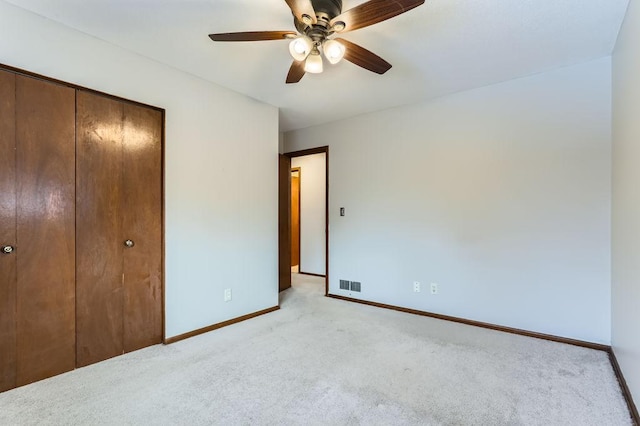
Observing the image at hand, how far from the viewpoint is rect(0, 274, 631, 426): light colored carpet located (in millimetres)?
1729

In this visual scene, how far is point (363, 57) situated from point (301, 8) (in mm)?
575

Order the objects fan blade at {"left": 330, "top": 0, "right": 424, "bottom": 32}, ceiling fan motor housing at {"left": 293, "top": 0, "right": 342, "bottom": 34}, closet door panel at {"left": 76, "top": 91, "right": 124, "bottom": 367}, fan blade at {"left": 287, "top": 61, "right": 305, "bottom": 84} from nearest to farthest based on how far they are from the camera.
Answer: fan blade at {"left": 330, "top": 0, "right": 424, "bottom": 32}
ceiling fan motor housing at {"left": 293, "top": 0, "right": 342, "bottom": 34}
fan blade at {"left": 287, "top": 61, "right": 305, "bottom": 84}
closet door panel at {"left": 76, "top": 91, "right": 124, "bottom": 367}

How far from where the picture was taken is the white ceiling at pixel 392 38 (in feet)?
6.39

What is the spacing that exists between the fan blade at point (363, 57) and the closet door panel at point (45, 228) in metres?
1.95

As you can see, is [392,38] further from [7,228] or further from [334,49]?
[7,228]

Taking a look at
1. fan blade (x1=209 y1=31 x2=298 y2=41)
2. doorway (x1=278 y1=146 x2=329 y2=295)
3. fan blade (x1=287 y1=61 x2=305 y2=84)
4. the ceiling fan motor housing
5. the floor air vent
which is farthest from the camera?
doorway (x1=278 y1=146 x2=329 y2=295)

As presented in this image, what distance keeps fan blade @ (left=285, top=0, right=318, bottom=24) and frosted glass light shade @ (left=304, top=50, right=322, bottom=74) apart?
29 centimetres

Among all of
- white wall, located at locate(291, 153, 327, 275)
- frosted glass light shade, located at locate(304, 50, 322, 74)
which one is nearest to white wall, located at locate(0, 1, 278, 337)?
frosted glass light shade, located at locate(304, 50, 322, 74)

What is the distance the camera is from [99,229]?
2.35 m

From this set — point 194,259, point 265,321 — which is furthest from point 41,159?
point 265,321

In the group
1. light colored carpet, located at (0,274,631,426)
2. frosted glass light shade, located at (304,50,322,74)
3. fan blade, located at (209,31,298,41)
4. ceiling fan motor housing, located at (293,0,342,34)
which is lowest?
light colored carpet, located at (0,274,631,426)

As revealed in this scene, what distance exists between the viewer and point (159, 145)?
2.68 meters

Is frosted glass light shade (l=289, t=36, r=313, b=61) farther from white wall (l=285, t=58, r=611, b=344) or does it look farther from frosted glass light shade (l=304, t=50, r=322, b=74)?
white wall (l=285, t=58, r=611, b=344)

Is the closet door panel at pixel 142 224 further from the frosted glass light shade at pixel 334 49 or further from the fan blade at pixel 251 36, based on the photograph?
the frosted glass light shade at pixel 334 49
